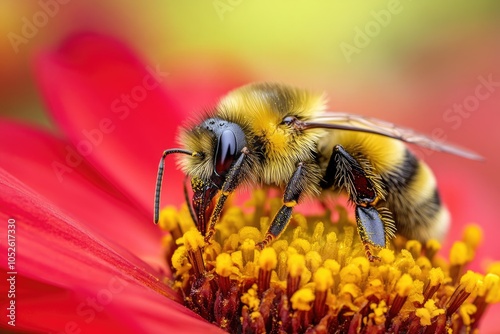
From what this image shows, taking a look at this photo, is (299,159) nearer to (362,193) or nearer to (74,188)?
(362,193)

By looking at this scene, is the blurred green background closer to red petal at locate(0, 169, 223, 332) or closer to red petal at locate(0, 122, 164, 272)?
red petal at locate(0, 122, 164, 272)

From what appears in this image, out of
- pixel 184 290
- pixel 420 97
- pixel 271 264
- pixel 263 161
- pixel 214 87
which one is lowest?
pixel 184 290

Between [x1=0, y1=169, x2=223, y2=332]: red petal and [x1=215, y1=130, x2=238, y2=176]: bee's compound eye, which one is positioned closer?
[x1=0, y1=169, x2=223, y2=332]: red petal

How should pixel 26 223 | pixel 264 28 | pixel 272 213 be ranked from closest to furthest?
1. pixel 26 223
2. pixel 272 213
3. pixel 264 28

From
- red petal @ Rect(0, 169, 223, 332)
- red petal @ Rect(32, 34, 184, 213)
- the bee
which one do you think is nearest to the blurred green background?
red petal @ Rect(32, 34, 184, 213)

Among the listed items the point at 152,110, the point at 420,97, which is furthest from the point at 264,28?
the point at 152,110

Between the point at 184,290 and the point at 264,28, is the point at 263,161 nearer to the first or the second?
the point at 184,290
